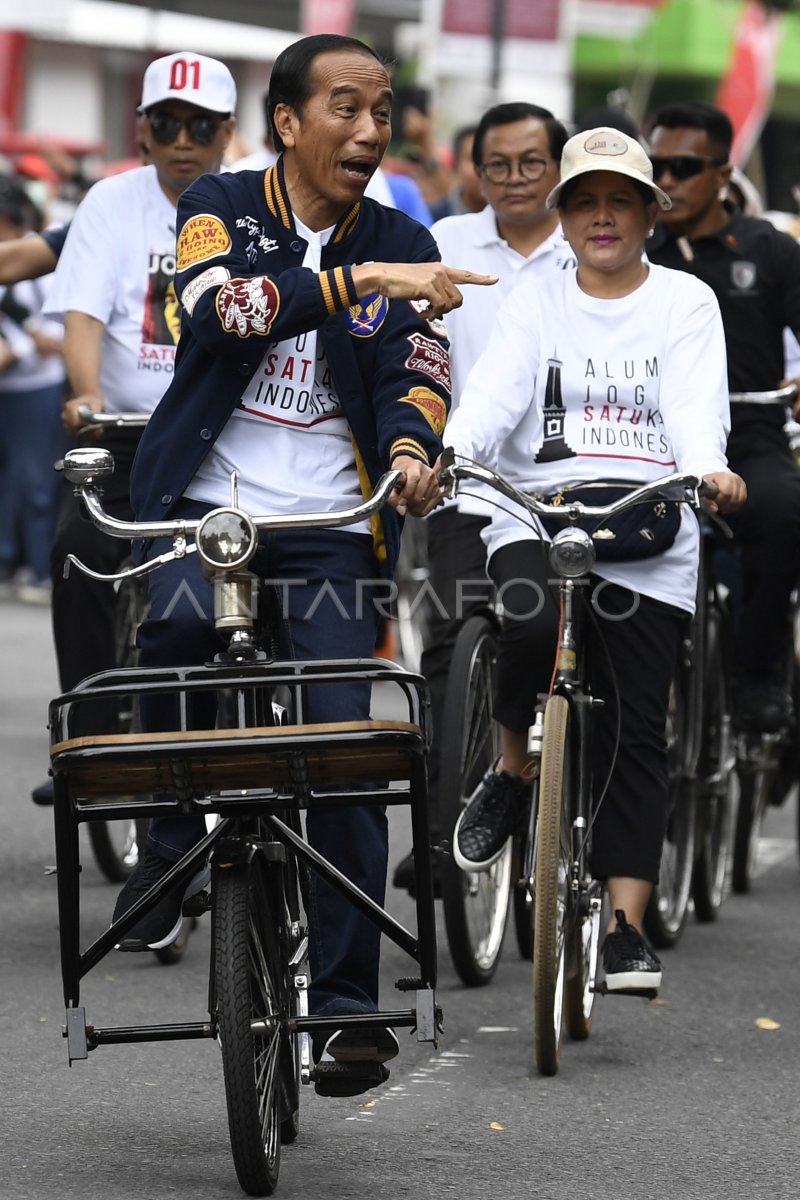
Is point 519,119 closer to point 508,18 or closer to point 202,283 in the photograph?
point 202,283

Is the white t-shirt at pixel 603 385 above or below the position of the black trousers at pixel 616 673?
above

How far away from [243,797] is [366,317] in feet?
3.68

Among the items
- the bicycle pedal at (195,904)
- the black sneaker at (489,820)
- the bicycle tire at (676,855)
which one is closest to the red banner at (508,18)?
the bicycle tire at (676,855)

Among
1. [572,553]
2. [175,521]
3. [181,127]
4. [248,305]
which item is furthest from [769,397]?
[175,521]

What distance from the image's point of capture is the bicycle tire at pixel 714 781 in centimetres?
754

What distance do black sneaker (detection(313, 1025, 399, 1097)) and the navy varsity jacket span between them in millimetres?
1007

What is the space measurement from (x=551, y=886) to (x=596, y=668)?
0.78m

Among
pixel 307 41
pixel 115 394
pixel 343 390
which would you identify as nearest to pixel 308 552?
pixel 343 390

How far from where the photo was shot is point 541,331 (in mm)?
6113

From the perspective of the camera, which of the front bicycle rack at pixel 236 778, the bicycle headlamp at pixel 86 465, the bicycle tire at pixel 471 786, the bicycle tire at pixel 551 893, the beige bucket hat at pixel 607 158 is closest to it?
the front bicycle rack at pixel 236 778

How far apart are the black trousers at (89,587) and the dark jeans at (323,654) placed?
2227 millimetres

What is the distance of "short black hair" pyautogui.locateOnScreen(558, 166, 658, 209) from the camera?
6.03 metres

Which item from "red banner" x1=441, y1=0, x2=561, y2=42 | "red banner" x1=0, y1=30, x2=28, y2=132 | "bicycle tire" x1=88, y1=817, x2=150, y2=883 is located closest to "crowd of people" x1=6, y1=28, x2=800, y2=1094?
"bicycle tire" x1=88, y1=817, x2=150, y2=883

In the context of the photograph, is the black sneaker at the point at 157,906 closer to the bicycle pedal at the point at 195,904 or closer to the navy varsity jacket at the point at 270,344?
the bicycle pedal at the point at 195,904
